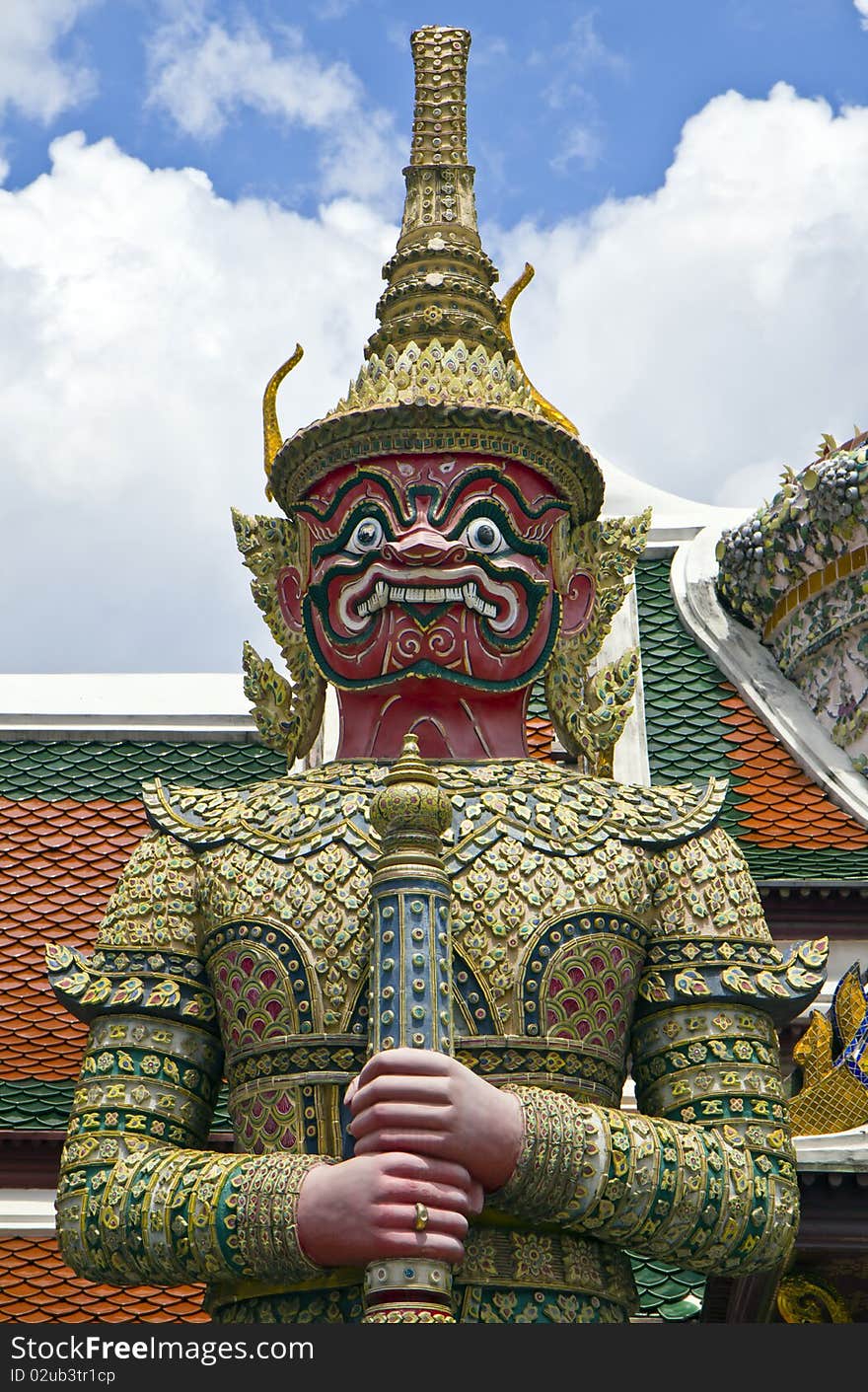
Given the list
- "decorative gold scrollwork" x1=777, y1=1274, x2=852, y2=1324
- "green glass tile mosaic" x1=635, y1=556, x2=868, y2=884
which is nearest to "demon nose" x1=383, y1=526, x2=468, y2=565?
"decorative gold scrollwork" x1=777, y1=1274, x2=852, y2=1324

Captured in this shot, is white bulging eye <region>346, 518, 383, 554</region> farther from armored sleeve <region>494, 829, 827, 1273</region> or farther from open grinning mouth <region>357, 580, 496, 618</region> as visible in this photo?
armored sleeve <region>494, 829, 827, 1273</region>

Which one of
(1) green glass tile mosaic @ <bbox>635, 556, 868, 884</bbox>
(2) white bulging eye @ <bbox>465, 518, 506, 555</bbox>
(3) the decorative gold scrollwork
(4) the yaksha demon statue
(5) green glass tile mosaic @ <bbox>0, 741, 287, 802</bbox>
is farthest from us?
(5) green glass tile mosaic @ <bbox>0, 741, 287, 802</bbox>

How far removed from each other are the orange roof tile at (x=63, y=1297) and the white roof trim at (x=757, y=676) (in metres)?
3.32

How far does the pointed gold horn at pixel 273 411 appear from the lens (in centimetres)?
650

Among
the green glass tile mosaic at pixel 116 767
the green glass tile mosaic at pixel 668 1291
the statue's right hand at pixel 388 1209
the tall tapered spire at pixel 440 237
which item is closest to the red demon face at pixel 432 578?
the tall tapered spire at pixel 440 237

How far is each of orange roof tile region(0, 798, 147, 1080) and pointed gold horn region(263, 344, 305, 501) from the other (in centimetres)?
234

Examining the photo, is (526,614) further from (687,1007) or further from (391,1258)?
(391,1258)

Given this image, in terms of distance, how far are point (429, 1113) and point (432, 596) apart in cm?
168

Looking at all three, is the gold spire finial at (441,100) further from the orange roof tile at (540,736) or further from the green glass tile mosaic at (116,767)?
the green glass tile mosaic at (116,767)

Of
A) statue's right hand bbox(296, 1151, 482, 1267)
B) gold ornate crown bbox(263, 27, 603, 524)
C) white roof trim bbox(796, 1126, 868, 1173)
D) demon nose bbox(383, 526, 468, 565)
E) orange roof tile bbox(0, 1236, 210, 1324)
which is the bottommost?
orange roof tile bbox(0, 1236, 210, 1324)

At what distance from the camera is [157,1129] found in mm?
5000

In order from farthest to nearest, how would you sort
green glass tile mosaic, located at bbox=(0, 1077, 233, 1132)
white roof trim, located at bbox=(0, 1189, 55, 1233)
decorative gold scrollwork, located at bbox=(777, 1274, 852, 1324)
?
green glass tile mosaic, located at bbox=(0, 1077, 233, 1132) → white roof trim, located at bbox=(0, 1189, 55, 1233) → decorative gold scrollwork, located at bbox=(777, 1274, 852, 1324)

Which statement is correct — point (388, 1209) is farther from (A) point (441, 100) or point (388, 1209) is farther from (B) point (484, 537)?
(A) point (441, 100)

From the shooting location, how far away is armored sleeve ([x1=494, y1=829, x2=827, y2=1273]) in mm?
4684
